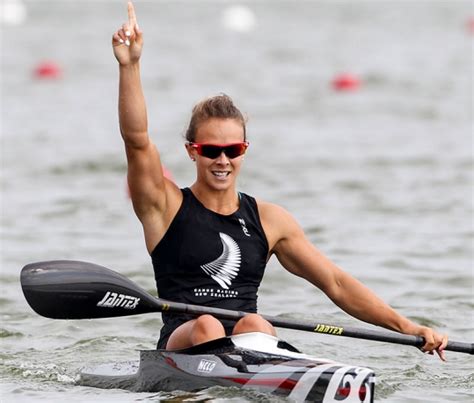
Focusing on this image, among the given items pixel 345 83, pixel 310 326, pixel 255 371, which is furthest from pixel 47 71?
pixel 255 371

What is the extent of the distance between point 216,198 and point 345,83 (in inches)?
596

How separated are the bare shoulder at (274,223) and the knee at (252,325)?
524mm

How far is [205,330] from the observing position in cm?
605

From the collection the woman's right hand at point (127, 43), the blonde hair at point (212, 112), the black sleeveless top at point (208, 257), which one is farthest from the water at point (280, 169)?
the woman's right hand at point (127, 43)

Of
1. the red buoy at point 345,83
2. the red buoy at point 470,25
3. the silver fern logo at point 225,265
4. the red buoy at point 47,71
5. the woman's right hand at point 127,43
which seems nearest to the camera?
the woman's right hand at point 127,43

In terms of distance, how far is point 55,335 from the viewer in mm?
8250

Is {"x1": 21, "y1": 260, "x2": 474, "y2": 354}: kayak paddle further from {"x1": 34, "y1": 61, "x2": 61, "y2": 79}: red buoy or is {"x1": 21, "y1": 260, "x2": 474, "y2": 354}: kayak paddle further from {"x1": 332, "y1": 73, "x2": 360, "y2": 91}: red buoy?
{"x1": 34, "y1": 61, "x2": 61, "y2": 79}: red buoy

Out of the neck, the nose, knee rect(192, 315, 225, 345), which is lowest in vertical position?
knee rect(192, 315, 225, 345)

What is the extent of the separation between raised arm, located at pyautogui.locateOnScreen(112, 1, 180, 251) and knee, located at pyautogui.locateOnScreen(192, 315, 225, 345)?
0.49m

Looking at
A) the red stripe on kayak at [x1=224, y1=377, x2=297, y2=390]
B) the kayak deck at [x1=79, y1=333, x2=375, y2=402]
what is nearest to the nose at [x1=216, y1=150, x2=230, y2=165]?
the kayak deck at [x1=79, y1=333, x2=375, y2=402]

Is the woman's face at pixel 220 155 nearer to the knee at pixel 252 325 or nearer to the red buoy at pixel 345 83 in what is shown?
the knee at pixel 252 325

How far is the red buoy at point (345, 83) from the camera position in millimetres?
21250

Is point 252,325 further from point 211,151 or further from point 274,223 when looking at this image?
point 211,151

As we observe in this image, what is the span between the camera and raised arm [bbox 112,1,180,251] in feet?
19.5
